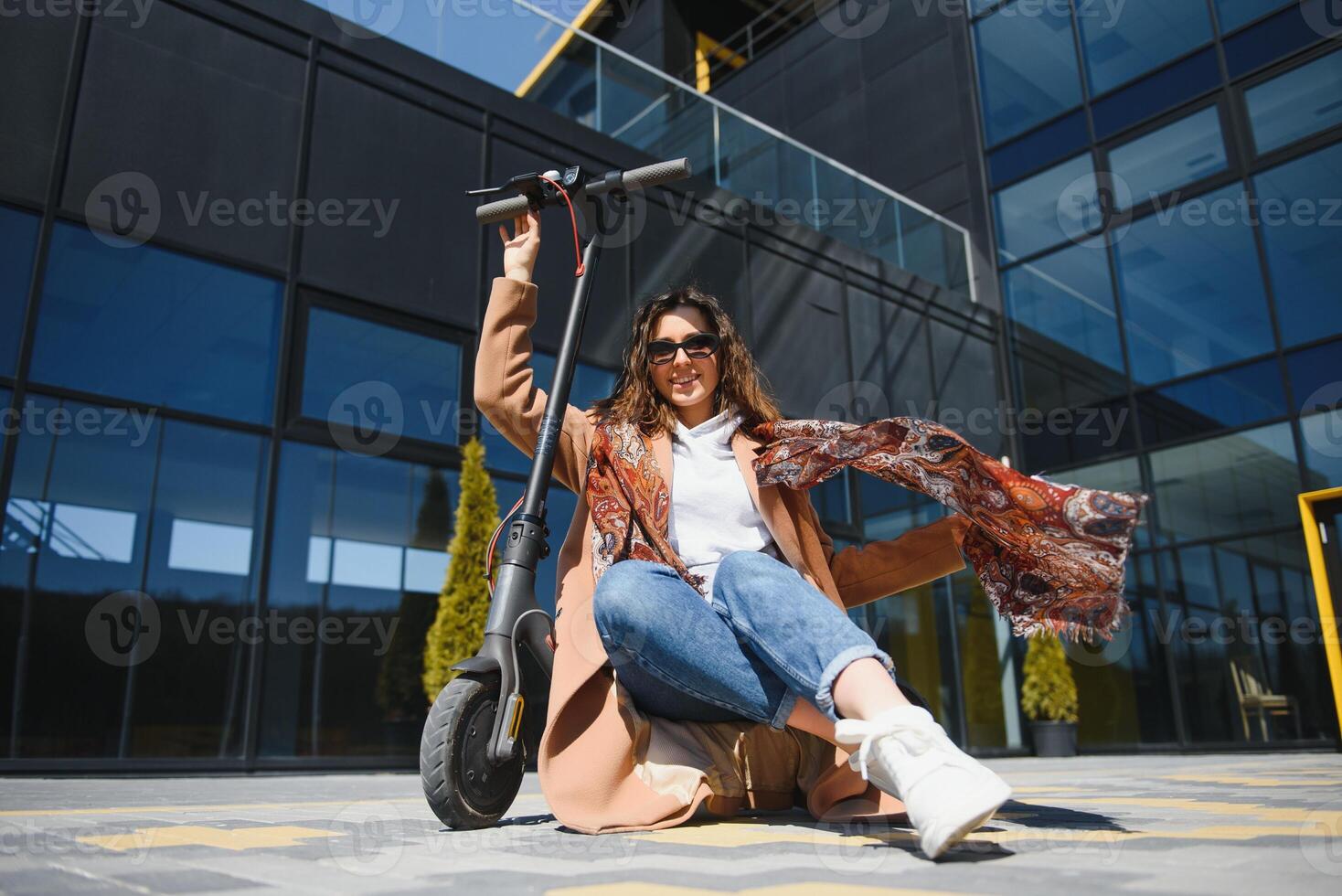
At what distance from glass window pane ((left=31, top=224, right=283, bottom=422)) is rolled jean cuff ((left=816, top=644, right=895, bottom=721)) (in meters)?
5.34

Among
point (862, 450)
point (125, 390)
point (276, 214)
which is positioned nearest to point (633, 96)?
point (276, 214)

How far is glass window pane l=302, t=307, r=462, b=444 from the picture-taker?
6.46m

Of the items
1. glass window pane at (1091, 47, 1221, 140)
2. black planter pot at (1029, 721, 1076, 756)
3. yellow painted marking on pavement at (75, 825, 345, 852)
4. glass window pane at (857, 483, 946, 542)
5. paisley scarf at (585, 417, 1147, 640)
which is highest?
glass window pane at (1091, 47, 1221, 140)

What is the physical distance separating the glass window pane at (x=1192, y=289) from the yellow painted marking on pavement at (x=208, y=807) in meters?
8.77

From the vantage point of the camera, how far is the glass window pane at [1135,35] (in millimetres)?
10211

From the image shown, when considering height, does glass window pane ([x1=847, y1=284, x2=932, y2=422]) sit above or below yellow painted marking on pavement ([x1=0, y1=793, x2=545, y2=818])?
above

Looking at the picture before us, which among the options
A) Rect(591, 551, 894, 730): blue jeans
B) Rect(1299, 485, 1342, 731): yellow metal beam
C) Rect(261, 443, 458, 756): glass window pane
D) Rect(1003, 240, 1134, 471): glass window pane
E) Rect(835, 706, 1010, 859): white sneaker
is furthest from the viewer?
Rect(1003, 240, 1134, 471): glass window pane

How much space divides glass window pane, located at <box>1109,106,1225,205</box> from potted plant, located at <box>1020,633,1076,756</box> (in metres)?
5.03

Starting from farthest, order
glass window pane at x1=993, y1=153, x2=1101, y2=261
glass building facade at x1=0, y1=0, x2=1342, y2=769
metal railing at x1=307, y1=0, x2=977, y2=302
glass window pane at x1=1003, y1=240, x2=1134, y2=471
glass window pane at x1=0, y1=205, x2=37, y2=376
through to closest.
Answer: glass window pane at x1=993, y1=153, x2=1101, y2=261 < glass window pane at x1=1003, y1=240, x2=1134, y2=471 < metal railing at x1=307, y1=0, x2=977, y2=302 < glass building facade at x1=0, y1=0, x2=1342, y2=769 < glass window pane at x1=0, y1=205, x2=37, y2=376

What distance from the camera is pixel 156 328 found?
5.85 metres

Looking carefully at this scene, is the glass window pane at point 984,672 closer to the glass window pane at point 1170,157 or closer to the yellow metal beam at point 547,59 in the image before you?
the glass window pane at point 1170,157

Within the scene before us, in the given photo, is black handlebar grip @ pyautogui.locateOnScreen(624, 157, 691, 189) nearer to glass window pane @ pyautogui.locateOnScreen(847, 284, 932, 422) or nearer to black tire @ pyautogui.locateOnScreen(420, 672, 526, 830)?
black tire @ pyautogui.locateOnScreen(420, 672, 526, 830)

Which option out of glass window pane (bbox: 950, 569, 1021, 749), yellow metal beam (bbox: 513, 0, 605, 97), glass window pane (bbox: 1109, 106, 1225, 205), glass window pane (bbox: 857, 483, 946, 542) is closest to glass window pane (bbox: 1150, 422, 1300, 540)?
glass window pane (bbox: 950, 569, 1021, 749)

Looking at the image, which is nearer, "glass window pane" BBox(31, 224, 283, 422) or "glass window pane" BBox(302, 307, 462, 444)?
"glass window pane" BBox(31, 224, 283, 422)
